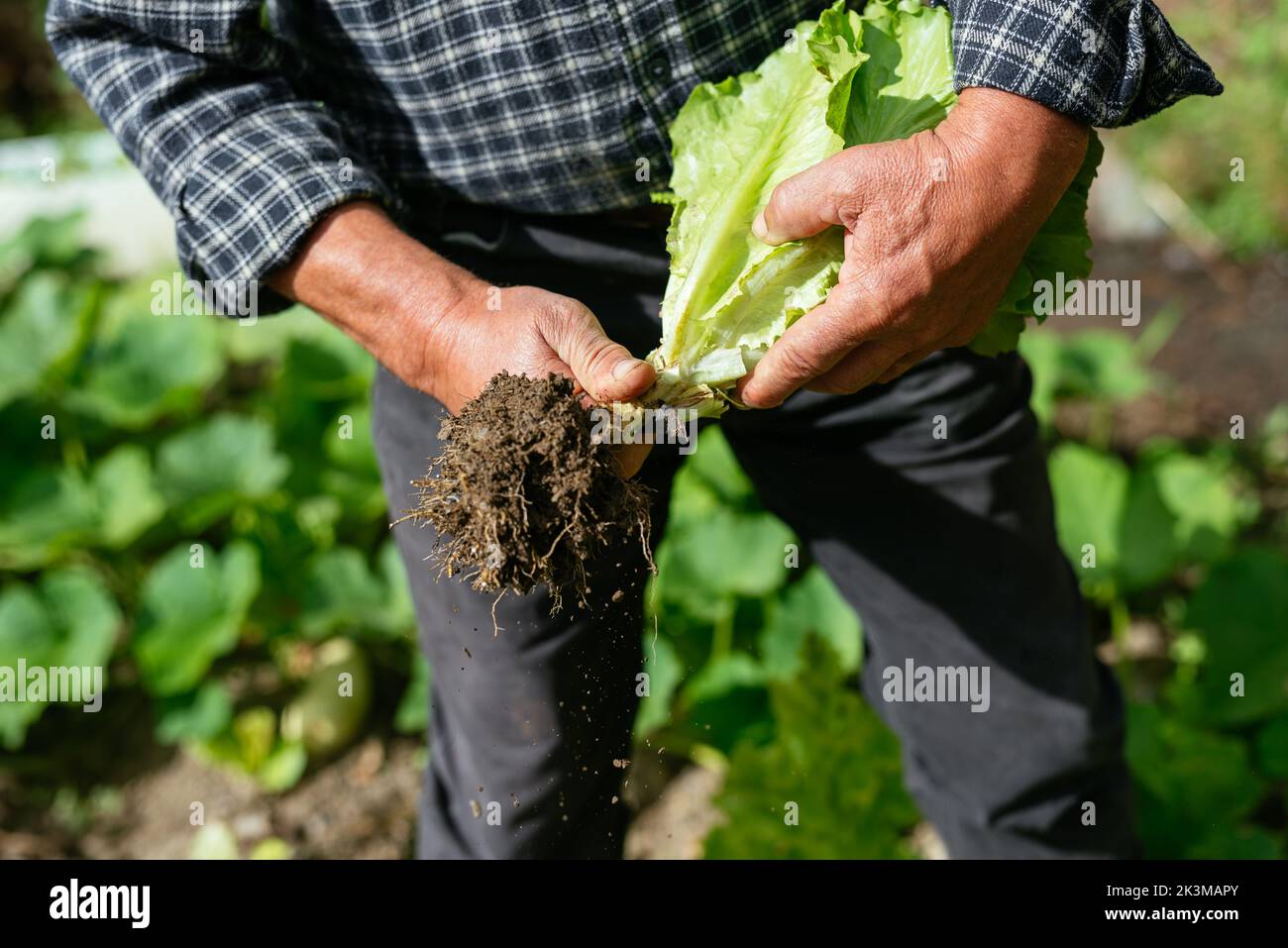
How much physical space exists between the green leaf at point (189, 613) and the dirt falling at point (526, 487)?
2138mm

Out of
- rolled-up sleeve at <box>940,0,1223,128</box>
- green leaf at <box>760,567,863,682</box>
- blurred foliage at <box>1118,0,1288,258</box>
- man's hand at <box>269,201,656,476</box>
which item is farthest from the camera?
blurred foliage at <box>1118,0,1288,258</box>

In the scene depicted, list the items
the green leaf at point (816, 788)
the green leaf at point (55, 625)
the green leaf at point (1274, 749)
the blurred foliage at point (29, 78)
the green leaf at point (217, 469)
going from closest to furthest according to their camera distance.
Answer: the green leaf at point (816, 788)
the green leaf at point (1274, 749)
the green leaf at point (55, 625)
the green leaf at point (217, 469)
the blurred foliage at point (29, 78)

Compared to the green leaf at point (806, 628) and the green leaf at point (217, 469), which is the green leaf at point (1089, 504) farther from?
the green leaf at point (217, 469)

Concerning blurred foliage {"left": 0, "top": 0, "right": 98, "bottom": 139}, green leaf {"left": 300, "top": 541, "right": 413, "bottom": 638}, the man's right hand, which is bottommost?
green leaf {"left": 300, "top": 541, "right": 413, "bottom": 638}

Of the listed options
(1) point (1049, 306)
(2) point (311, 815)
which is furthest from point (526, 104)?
(2) point (311, 815)

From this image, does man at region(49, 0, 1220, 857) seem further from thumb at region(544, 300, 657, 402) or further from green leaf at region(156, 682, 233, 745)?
green leaf at region(156, 682, 233, 745)

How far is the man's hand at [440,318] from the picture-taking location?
1.76m

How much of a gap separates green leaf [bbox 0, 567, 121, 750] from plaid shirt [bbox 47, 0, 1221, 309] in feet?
6.67

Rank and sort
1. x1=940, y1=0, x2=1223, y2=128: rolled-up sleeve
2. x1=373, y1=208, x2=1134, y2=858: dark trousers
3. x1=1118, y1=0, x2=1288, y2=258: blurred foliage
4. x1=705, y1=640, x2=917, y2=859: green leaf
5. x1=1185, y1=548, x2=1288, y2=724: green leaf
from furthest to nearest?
x1=1118, y1=0, x2=1288, y2=258: blurred foliage, x1=1185, y1=548, x2=1288, y2=724: green leaf, x1=705, y1=640, x2=917, y2=859: green leaf, x1=373, y1=208, x2=1134, y2=858: dark trousers, x1=940, y1=0, x2=1223, y2=128: rolled-up sleeve

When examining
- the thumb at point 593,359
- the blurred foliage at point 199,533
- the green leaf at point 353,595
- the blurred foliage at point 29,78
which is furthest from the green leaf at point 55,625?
the blurred foliage at point 29,78

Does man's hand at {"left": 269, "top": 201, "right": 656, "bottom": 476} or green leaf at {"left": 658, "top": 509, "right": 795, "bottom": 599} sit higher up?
man's hand at {"left": 269, "top": 201, "right": 656, "bottom": 476}

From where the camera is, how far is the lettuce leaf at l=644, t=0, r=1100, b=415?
1.84 meters

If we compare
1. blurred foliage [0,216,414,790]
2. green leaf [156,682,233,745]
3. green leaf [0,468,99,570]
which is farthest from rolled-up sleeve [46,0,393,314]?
green leaf [0,468,99,570]

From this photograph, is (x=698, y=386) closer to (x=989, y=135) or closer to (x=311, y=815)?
(x=989, y=135)
